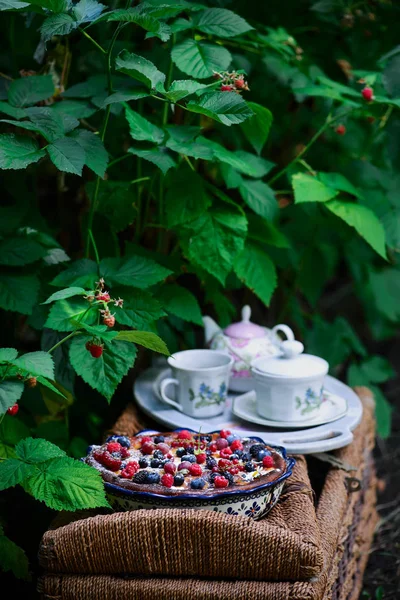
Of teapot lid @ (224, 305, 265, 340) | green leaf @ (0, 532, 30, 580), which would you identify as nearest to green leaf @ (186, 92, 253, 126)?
teapot lid @ (224, 305, 265, 340)

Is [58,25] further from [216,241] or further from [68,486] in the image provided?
[68,486]

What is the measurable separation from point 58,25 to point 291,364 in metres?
0.75

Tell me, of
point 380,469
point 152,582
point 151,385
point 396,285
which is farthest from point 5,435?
point 396,285

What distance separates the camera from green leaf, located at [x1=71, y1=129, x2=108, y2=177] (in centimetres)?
129

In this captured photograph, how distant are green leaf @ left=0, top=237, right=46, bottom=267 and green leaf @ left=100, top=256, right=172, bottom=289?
0.14m

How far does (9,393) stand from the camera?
1.09 m

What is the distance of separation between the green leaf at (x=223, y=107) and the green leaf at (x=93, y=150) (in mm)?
202

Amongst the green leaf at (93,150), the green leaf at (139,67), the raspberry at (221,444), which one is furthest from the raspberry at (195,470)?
the green leaf at (139,67)

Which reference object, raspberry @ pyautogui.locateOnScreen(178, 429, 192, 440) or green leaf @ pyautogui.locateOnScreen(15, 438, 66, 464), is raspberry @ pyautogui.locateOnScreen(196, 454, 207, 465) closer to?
raspberry @ pyautogui.locateOnScreen(178, 429, 192, 440)

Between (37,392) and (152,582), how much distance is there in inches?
26.3

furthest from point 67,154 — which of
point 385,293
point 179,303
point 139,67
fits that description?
point 385,293

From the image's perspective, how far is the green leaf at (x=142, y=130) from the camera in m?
1.35

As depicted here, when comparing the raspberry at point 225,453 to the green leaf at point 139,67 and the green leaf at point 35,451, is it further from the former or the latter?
the green leaf at point 139,67

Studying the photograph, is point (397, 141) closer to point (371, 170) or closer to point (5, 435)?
point (371, 170)
